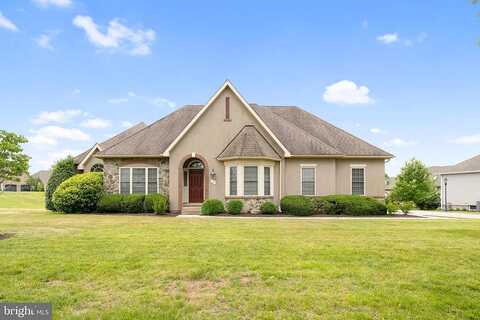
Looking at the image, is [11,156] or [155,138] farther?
[155,138]

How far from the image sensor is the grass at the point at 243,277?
448 centimetres

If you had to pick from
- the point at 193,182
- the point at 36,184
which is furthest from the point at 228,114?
the point at 36,184

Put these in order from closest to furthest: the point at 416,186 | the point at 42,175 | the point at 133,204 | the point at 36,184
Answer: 1. the point at 133,204
2. the point at 416,186
3. the point at 36,184
4. the point at 42,175

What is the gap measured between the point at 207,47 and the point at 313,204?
1341 cm

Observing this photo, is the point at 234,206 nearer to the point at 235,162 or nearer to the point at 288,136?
the point at 235,162

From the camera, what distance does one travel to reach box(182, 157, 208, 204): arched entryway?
870 inches

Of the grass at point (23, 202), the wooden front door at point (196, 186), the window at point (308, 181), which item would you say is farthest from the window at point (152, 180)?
the grass at point (23, 202)

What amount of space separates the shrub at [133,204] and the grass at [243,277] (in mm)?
11026

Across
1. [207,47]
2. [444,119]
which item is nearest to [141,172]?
[207,47]

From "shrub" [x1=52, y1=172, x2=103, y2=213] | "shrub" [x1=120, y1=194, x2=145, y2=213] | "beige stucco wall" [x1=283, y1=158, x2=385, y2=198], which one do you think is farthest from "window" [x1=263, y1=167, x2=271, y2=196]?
"shrub" [x1=52, y1=172, x2=103, y2=213]

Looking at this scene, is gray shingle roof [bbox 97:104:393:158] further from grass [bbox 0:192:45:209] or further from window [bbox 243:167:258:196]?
grass [bbox 0:192:45:209]

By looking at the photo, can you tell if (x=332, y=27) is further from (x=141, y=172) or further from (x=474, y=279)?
(x=474, y=279)

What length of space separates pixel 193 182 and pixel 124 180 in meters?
4.61

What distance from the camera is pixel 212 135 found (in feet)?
69.1
